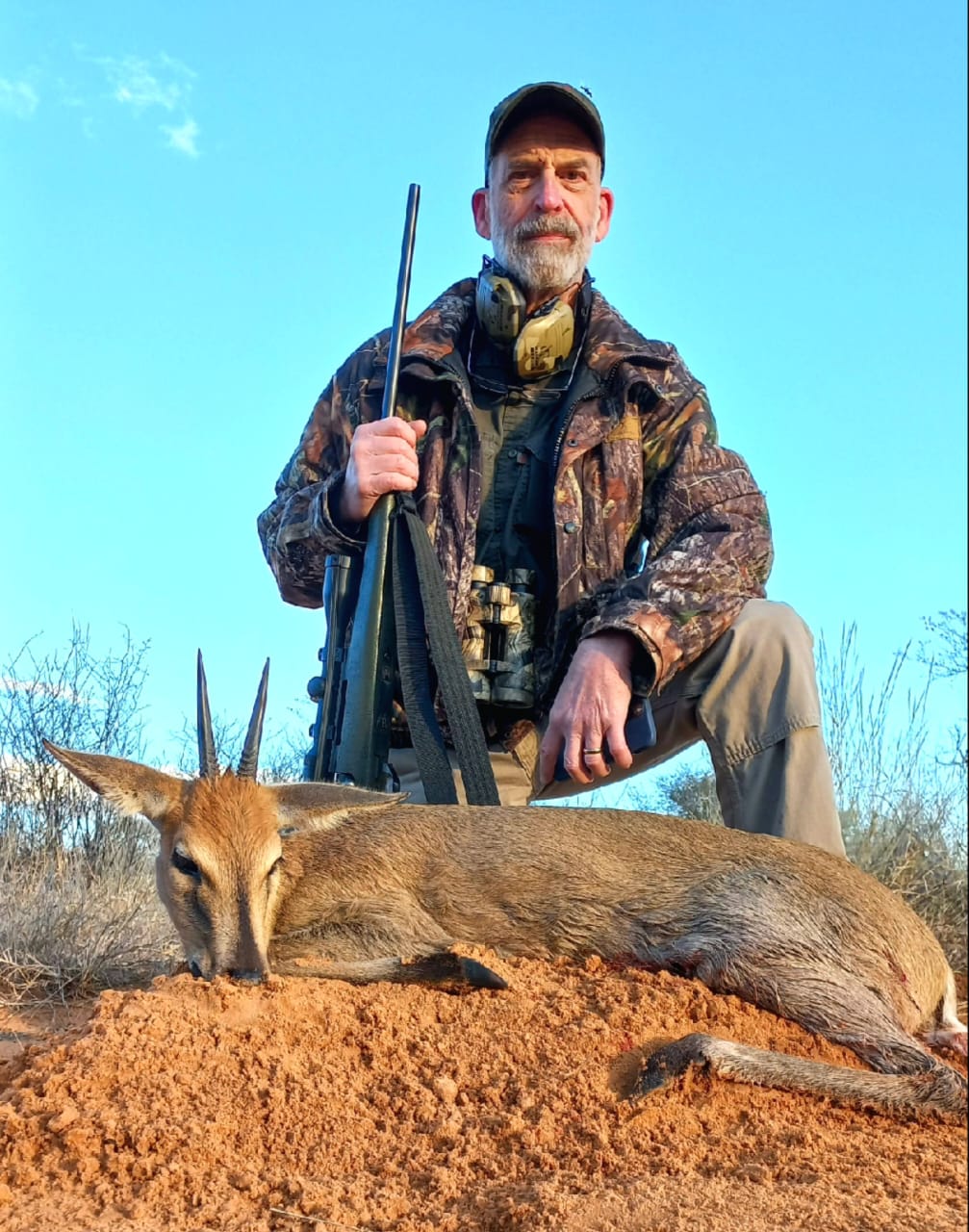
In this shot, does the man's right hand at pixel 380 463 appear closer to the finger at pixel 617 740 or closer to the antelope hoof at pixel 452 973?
the finger at pixel 617 740

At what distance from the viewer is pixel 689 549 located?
5102 mm

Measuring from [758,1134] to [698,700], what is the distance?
2386mm

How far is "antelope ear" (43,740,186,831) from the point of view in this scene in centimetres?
374

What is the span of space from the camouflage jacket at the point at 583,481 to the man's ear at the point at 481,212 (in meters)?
1.05

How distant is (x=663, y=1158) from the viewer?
270cm

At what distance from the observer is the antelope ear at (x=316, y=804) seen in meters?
3.82

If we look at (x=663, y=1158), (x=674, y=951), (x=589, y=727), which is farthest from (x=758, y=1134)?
(x=589, y=727)

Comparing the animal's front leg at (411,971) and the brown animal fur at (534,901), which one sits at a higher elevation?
the brown animal fur at (534,901)

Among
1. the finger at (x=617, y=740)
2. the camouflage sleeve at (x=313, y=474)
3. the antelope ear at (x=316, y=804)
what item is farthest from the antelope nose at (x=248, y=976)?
the camouflage sleeve at (x=313, y=474)

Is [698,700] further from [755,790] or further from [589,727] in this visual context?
[589,727]

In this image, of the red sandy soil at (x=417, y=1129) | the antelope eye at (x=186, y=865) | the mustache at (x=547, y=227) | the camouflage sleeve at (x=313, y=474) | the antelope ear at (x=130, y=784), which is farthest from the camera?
the mustache at (x=547, y=227)

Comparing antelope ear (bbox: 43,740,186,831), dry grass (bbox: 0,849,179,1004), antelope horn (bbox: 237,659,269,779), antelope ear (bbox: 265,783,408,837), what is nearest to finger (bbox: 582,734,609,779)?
antelope ear (bbox: 265,783,408,837)

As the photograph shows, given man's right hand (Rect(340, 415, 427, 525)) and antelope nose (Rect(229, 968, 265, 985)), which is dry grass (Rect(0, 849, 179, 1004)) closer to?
antelope nose (Rect(229, 968, 265, 985))

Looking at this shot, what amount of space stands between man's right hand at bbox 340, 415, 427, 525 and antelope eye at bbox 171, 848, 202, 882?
193 cm
